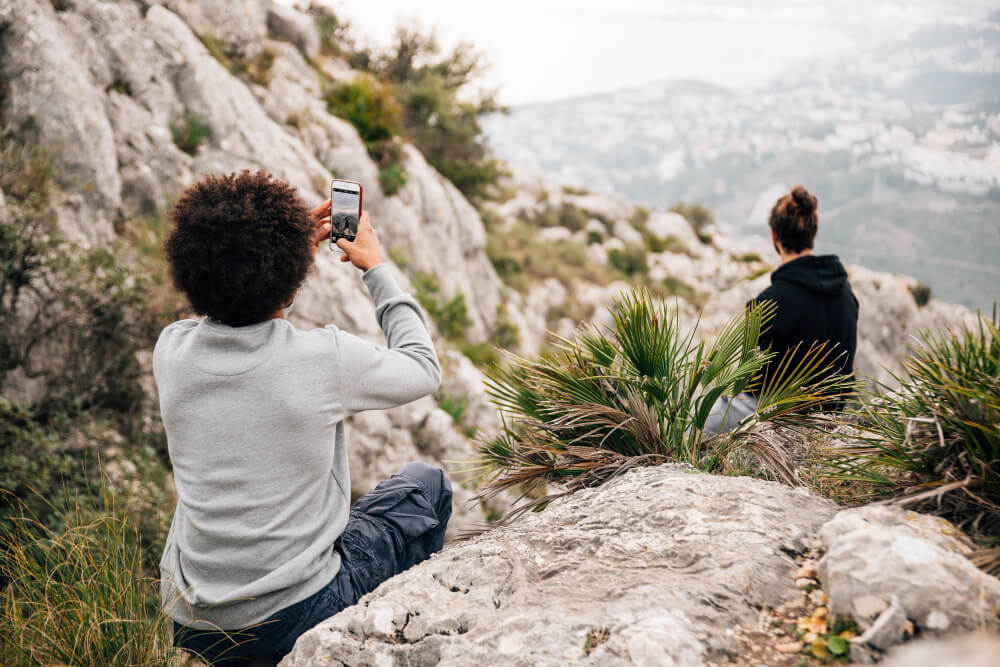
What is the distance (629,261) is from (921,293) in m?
10.9

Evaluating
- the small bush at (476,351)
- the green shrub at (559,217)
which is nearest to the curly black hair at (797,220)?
the small bush at (476,351)

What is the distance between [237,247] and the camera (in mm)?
1940

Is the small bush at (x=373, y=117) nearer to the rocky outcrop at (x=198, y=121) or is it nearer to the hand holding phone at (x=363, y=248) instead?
the rocky outcrop at (x=198, y=121)

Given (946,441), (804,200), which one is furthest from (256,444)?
(804,200)

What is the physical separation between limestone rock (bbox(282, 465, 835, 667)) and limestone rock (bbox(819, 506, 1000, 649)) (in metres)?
0.28

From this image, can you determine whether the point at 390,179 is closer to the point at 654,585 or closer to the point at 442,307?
the point at 442,307

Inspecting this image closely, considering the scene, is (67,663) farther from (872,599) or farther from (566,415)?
(872,599)

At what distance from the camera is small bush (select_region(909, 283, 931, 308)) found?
18.4 metres

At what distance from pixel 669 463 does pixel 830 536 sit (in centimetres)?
103

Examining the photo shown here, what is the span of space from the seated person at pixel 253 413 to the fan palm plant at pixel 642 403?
1214mm

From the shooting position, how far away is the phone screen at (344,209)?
2.47 m

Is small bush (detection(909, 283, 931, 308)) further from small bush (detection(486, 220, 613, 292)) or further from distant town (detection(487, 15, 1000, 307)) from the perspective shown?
small bush (detection(486, 220, 613, 292))

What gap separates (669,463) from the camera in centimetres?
289

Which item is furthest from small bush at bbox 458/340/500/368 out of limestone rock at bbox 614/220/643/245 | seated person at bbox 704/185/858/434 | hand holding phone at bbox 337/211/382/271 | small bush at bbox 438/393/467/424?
limestone rock at bbox 614/220/643/245
